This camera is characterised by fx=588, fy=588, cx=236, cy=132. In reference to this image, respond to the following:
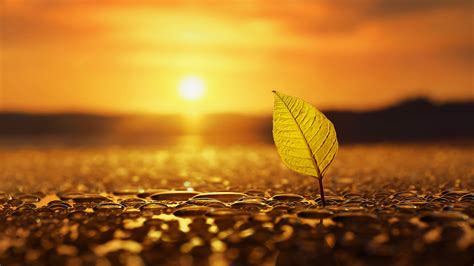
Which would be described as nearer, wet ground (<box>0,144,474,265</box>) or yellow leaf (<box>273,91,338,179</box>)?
wet ground (<box>0,144,474,265</box>)

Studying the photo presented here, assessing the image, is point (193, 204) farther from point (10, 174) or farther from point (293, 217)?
point (10, 174)

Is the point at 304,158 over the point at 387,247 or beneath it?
over

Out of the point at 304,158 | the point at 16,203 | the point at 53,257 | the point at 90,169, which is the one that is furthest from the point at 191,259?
the point at 90,169

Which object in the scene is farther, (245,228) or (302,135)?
(302,135)

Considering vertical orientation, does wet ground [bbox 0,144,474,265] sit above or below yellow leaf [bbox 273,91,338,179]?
below

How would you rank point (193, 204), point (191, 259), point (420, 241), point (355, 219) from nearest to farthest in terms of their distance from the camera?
point (191, 259) < point (420, 241) < point (355, 219) < point (193, 204)

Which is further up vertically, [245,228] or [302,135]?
[302,135]

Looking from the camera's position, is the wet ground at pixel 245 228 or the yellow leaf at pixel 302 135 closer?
the wet ground at pixel 245 228

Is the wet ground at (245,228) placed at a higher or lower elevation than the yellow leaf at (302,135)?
lower
